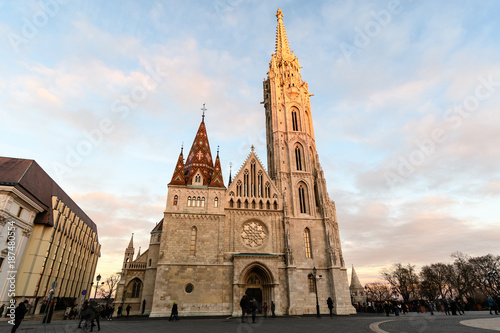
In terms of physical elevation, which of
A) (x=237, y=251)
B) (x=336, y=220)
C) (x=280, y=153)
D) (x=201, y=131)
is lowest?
(x=237, y=251)

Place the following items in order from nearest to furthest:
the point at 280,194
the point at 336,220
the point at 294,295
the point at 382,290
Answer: the point at 294,295
the point at 280,194
the point at 336,220
the point at 382,290

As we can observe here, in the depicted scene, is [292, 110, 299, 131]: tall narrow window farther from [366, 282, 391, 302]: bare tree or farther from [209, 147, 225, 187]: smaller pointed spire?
[366, 282, 391, 302]: bare tree

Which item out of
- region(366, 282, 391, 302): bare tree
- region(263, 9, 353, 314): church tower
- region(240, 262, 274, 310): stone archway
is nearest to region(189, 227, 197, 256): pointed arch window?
region(240, 262, 274, 310): stone archway

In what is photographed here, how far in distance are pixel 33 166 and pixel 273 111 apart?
92.0 ft

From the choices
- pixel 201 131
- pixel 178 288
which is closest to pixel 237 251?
pixel 178 288

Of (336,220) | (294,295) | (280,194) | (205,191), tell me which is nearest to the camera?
(294,295)

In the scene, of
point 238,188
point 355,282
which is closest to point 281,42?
point 238,188

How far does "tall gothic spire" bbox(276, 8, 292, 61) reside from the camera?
144 feet

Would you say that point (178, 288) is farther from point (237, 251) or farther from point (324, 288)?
point (324, 288)

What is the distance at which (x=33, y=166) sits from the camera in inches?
994

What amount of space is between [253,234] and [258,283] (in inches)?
194

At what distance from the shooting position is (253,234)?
1119 inches

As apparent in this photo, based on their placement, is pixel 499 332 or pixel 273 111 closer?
pixel 499 332

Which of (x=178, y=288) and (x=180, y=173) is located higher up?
(x=180, y=173)
